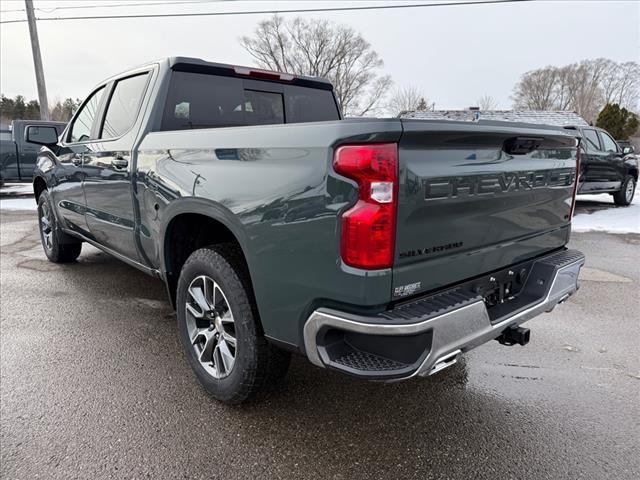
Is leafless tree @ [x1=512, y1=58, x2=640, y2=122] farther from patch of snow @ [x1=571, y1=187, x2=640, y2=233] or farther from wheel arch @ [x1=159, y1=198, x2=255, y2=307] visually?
wheel arch @ [x1=159, y1=198, x2=255, y2=307]

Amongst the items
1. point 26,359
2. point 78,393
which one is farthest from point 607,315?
point 26,359

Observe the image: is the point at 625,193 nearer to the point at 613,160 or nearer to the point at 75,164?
the point at 613,160

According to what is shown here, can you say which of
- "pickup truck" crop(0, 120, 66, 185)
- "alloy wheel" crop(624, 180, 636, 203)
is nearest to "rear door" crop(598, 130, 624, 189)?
"alloy wheel" crop(624, 180, 636, 203)

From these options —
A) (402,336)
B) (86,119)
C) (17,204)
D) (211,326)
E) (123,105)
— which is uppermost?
(123,105)

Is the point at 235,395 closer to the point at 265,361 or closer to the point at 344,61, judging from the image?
the point at 265,361

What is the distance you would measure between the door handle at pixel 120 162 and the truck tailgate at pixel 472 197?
2.29 m

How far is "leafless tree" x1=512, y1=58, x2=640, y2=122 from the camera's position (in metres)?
67.9

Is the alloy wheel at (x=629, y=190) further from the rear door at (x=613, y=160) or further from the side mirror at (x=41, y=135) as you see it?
the side mirror at (x=41, y=135)

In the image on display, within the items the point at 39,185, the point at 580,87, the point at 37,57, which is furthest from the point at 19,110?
the point at 580,87

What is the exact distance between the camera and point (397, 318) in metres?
1.83

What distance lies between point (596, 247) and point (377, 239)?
6711mm

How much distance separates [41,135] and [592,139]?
11.5 m

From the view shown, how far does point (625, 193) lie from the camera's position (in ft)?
38.5

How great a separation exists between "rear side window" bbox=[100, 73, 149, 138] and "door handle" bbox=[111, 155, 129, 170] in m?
0.25
